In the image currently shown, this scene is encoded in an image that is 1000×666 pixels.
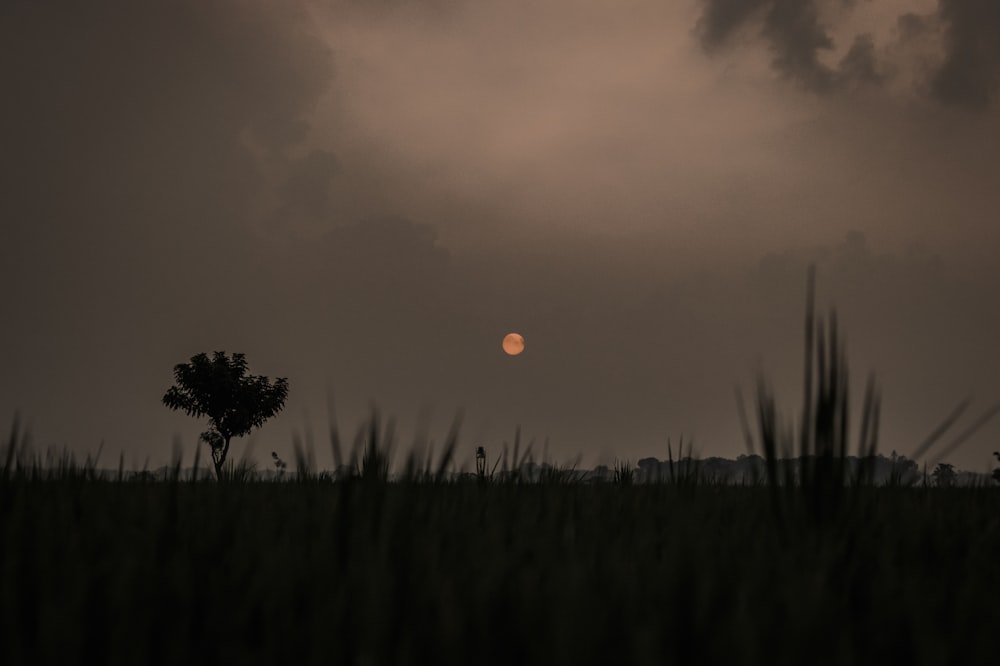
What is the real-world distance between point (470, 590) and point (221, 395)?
1821 inches

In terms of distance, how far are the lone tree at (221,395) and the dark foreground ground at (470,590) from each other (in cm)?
4488

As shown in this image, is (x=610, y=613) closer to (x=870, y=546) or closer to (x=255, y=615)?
(x=255, y=615)

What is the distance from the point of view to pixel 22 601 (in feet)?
4.66

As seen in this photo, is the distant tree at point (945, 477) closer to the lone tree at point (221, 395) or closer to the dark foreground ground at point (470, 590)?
the dark foreground ground at point (470, 590)

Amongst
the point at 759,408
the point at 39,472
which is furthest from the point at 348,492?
the point at 39,472

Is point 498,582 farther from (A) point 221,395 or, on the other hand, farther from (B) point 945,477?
(A) point 221,395

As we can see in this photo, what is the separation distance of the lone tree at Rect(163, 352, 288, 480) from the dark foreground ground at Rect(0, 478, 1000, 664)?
147 ft

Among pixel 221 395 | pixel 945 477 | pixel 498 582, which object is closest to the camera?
pixel 498 582

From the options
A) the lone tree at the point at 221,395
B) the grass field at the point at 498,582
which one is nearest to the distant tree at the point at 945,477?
the grass field at the point at 498,582

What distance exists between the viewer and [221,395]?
146ft

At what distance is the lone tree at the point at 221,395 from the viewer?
44500 millimetres

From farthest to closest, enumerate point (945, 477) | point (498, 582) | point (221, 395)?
point (221, 395) < point (945, 477) < point (498, 582)

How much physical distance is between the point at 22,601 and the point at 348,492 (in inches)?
26.3

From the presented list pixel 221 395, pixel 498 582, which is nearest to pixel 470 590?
pixel 498 582
